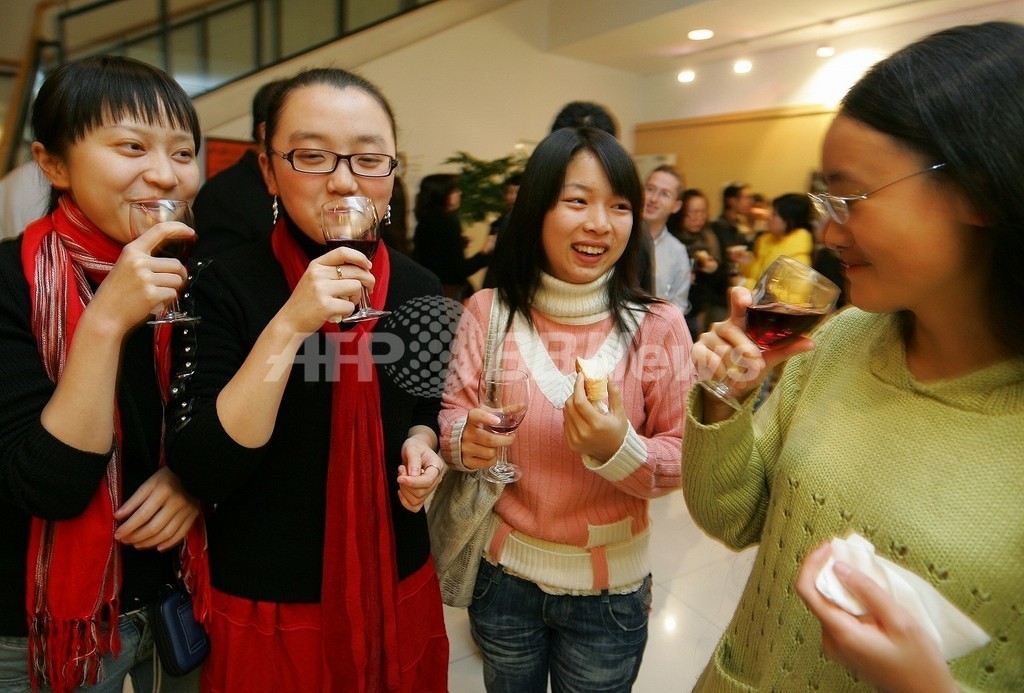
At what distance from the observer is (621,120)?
347 inches

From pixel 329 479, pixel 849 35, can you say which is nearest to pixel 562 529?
pixel 329 479

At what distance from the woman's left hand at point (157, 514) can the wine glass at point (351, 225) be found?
45cm

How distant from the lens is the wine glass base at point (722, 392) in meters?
1.00

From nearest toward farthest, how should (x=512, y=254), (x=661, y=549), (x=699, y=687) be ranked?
(x=699, y=687) → (x=512, y=254) → (x=661, y=549)

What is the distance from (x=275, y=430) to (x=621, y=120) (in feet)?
28.1

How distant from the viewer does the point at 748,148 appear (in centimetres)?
752

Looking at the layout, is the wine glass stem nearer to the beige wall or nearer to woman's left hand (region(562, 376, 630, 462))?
woman's left hand (region(562, 376, 630, 462))

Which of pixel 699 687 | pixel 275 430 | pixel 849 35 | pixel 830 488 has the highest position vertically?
pixel 849 35

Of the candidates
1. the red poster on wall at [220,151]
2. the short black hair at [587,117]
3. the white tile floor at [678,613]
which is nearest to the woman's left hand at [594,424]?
the white tile floor at [678,613]

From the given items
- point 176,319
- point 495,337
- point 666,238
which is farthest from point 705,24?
point 176,319

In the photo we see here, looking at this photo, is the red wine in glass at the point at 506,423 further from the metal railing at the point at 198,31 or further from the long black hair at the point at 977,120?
the metal railing at the point at 198,31

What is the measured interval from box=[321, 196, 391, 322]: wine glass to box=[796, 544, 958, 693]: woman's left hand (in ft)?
2.63

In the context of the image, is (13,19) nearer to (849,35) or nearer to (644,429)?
(644,429)

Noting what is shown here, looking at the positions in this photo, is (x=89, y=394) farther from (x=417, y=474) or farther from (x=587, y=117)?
(x=587, y=117)
